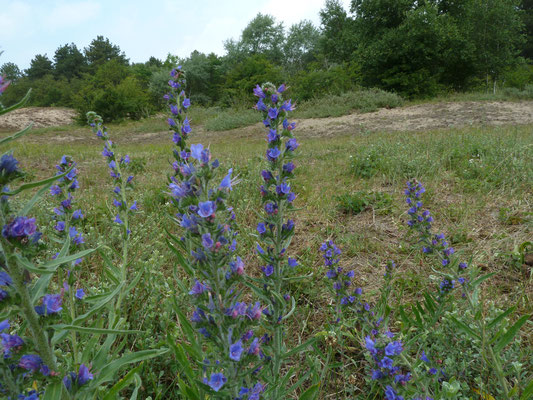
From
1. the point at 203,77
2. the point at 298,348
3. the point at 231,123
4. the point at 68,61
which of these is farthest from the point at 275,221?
the point at 68,61

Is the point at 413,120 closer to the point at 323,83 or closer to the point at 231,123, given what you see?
the point at 231,123

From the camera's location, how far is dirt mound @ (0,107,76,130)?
1934 cm

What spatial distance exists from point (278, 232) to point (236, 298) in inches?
21.1

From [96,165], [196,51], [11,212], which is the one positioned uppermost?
[196,51]

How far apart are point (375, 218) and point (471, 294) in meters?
1.58

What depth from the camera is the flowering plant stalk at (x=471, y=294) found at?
5.30 ft

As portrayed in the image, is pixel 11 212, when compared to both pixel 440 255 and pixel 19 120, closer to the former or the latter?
pixel 440 255


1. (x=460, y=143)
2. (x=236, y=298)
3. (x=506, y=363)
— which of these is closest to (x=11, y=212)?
(x=236, y=298)

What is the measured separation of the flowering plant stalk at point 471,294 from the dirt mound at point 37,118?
74.7 ft

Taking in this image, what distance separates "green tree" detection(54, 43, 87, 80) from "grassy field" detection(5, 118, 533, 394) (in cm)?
5903

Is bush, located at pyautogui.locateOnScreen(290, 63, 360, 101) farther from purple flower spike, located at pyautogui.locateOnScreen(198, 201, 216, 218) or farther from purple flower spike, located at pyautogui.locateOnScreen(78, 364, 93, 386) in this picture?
purple flower spike, located at pyautogui.locateOnScreen(78, 364, 93, 386)

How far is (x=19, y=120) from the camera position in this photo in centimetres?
2067

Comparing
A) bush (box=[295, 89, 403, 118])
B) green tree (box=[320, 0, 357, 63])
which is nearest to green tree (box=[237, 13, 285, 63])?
green tree (box=[320, 0, 357, 63])

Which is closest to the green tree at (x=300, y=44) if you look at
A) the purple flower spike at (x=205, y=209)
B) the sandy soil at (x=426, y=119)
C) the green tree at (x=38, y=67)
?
the sandy soil at (x=426, y=119)
